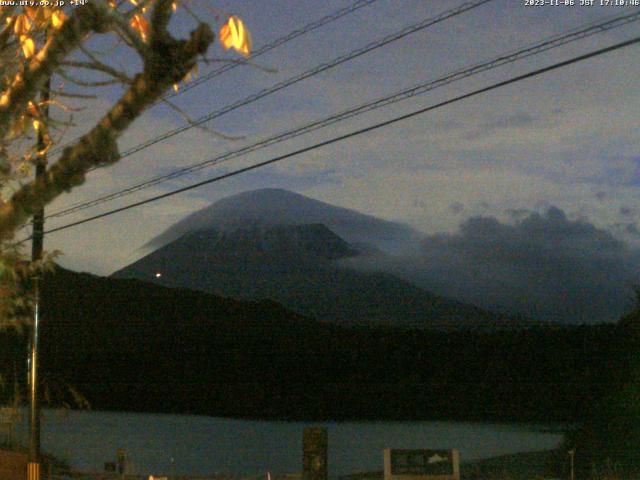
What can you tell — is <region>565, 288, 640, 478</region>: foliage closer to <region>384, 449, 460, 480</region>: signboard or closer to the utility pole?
<region>384, 449, 460, 480</region>: signboard

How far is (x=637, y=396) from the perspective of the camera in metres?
27.4

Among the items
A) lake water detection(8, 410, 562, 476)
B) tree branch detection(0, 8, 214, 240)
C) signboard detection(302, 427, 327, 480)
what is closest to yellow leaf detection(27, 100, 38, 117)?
tree branch detection(0, 8, 214, 240)

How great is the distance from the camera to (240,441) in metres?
43.7

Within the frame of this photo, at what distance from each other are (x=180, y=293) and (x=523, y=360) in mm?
31413

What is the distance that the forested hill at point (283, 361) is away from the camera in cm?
→ 4441

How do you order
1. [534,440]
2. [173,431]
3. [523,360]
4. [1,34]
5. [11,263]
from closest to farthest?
[1,34], [11,263], [534,440], [173,431], [523,360]

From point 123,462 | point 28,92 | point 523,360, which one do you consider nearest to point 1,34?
point 28,92

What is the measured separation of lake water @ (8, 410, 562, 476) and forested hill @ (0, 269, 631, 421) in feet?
8.31

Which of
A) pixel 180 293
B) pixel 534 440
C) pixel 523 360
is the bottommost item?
pixel 534 440

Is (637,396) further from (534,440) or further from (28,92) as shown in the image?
(28,92)

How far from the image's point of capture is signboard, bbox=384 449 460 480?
16656 millimetres

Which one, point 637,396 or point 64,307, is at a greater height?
point 64,307

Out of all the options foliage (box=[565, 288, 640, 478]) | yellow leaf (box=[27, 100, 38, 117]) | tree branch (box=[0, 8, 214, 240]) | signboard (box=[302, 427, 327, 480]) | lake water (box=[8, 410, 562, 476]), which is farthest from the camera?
lake water (box=[8, 410, 562, 476])

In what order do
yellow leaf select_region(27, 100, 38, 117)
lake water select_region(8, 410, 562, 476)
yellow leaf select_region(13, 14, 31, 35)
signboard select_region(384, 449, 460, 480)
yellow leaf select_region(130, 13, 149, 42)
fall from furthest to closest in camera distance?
lake water select_region(8, 410, 562, 476) < signboard select_region(384, 449, 460, 480) < yellow leaf select_region(27, 100, 38, 117) < yellow leaf select_region(13, 14, 31, 35) < yellow leaf select_region(130, 13, 149, 42)
